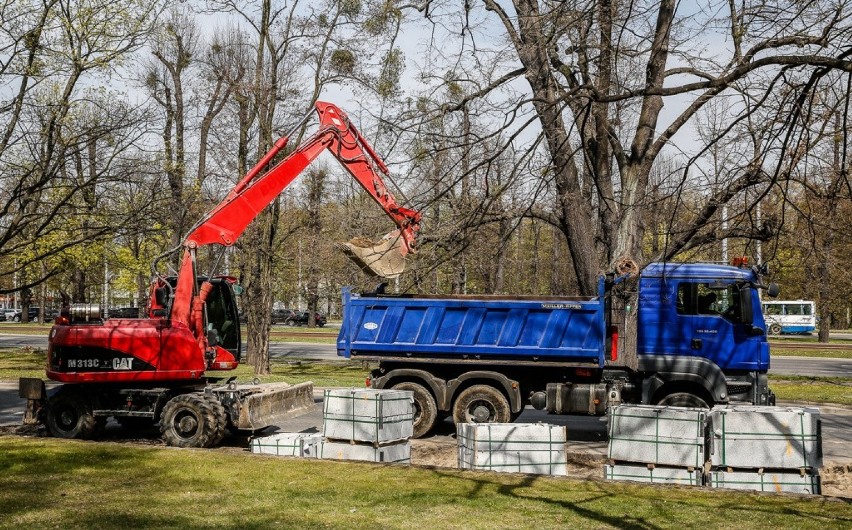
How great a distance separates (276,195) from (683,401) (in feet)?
25.3

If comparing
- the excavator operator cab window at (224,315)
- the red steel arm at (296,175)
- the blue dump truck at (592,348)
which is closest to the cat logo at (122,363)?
the excavator operator cab window at (224,315)

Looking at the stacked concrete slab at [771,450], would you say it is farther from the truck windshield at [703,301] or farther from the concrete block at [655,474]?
the truck windshield at [703,301]

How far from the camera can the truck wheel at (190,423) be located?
520 inches

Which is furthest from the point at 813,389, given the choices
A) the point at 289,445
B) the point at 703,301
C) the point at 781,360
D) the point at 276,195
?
the point at 289,445

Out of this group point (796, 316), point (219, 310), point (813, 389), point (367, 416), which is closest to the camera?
point (367, 416)

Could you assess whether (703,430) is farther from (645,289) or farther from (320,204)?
(320,204)

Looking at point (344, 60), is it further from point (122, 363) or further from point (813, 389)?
point (813, 389)

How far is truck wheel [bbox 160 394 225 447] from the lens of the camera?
1321 centimetres

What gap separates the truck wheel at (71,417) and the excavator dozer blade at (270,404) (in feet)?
7.99

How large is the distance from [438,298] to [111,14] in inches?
367

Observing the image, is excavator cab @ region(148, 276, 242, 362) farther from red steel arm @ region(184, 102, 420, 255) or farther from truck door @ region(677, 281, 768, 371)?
truck door @ region(677, 281, 768, 371)

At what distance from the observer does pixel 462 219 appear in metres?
12.9

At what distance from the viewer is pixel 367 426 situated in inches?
458

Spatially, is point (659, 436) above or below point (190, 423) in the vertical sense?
above
